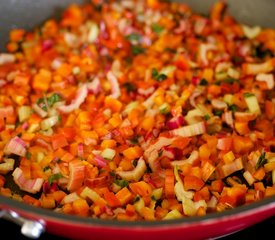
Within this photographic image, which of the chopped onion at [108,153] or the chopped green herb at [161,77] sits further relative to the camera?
the chopped green herb at [161,77]

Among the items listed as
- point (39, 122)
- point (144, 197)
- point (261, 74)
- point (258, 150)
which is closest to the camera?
point (144, 197)

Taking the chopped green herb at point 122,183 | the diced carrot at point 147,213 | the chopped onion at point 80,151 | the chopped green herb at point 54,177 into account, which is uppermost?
the chopped onion at point 80,151

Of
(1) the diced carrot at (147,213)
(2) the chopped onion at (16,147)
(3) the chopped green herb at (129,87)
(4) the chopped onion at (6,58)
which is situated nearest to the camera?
(1) the diced carrot at (147,213)

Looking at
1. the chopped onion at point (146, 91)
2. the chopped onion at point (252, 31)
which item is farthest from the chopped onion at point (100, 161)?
the chopped onion at point (252, 31)

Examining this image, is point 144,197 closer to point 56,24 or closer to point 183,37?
point 183,37

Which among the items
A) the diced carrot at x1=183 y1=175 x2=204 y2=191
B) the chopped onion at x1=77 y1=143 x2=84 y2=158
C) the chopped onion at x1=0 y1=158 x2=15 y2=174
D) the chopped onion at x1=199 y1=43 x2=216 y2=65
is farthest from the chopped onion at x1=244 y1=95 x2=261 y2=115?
the chopped onion at x1=0 y1=158 x2=15 y2=174

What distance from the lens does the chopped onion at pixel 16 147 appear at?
1.56 meters

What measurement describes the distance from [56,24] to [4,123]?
56 cm

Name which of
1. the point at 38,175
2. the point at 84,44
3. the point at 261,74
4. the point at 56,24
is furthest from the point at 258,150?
the point at 56,24

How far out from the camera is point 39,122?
1.65 meters

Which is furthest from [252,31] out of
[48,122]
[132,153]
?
[48,122]

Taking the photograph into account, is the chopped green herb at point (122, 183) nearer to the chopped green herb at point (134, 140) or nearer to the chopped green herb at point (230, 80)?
the chopped green herb at point (134, 140)

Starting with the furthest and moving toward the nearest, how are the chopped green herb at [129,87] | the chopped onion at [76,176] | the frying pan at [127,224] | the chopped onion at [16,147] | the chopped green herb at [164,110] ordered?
the chopped green herb at [129,87] < the chopped green herb at [164,110] < the chopped onion at [16,147] < the chopped onion at [76,176] < the frying pan at [127,224]

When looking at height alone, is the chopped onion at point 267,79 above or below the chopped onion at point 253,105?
above
